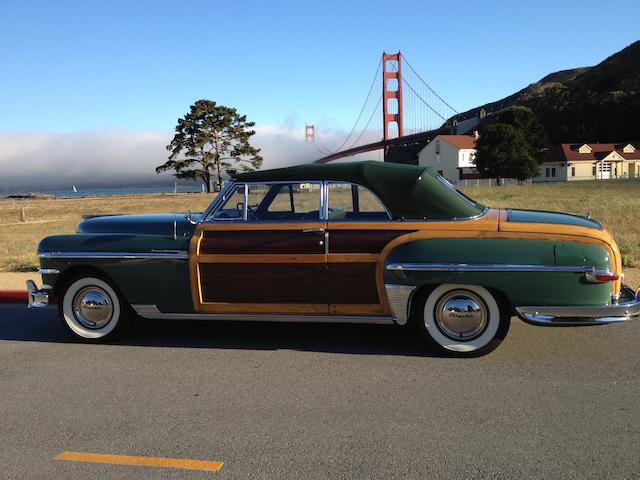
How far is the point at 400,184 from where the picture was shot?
4699 mm

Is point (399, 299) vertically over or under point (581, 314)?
over

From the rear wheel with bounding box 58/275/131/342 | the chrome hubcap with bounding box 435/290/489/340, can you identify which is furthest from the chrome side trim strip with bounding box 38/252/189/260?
the chrome hubcap with bounding box 435/290/489/340

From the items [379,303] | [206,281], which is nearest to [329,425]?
[379,303]

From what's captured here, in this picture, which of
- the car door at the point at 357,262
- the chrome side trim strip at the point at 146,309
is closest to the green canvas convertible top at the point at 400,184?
the car door at the point at 357,262

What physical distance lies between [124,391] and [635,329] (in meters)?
4.43

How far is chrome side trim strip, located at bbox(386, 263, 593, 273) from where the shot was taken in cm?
425

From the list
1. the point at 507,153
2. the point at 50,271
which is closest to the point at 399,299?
the point at 50,271

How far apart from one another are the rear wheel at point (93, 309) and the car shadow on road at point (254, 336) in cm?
16

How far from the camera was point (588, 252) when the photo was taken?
424cm

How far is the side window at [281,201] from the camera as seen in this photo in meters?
4.91

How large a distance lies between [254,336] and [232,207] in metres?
1.25

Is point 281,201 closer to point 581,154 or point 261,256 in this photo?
point 261,256

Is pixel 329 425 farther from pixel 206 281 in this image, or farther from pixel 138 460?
pixel 206 281

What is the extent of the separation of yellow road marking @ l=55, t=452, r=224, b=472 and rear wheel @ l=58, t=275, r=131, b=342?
2148mm
